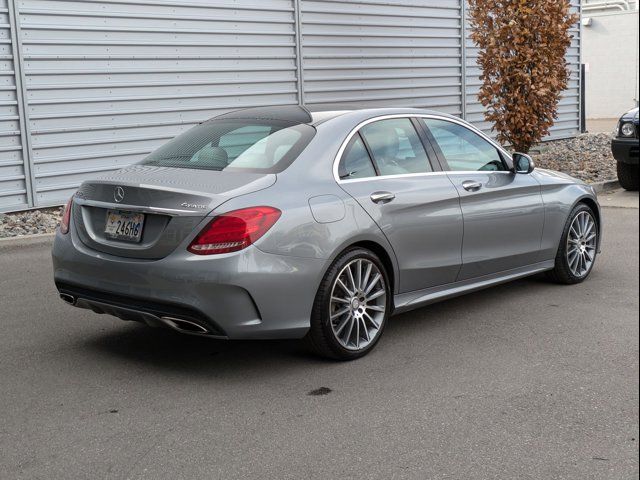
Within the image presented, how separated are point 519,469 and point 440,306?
2975 mm

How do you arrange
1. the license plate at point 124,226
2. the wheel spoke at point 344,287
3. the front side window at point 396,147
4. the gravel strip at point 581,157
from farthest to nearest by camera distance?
the gravel strip at point 581,157, the front side window at point 396,147, the wheel spoke at point 344,287, the license plate at point 124,226

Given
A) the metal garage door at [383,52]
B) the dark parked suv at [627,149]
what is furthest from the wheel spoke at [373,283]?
the metal garage door at [383,52]

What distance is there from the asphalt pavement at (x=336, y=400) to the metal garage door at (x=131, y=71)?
538 centimetres

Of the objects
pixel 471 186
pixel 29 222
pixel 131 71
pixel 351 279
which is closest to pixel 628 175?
pixel 131 71

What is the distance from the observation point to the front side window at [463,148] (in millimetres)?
6176

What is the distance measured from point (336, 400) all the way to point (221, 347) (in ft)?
4.13

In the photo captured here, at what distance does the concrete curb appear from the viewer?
43.9ft

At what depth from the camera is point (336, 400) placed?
4.64m

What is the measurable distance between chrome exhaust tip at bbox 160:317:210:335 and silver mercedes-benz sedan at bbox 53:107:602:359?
1 cm

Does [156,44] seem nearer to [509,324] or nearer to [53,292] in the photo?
[53,292]

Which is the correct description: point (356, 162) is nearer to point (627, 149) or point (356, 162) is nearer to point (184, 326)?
point (184, 326)

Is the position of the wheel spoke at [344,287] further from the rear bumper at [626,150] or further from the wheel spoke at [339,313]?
the rear bumper at [626,150]

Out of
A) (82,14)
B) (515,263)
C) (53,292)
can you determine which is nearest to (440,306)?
(515,263)

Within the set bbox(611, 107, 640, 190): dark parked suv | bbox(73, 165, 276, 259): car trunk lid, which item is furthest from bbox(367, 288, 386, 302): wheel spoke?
bbox(611, 107, 640, 190): dark parked suv
